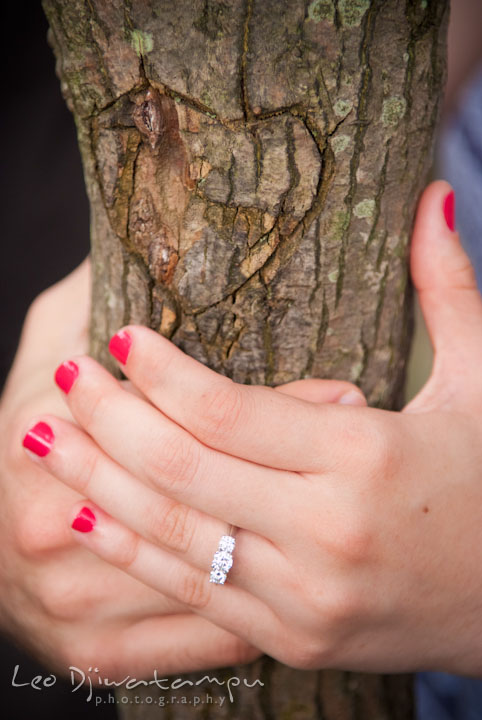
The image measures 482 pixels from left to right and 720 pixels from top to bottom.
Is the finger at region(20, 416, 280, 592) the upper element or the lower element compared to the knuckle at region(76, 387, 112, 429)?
lower

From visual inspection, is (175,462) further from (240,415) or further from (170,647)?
(170,647)

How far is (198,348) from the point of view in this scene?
35.3 inches

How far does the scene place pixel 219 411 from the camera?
28.9 inches

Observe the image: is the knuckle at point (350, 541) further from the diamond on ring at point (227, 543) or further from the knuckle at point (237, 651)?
the knuckle at point (237, 651)

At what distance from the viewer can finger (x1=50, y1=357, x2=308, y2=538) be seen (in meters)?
0.74

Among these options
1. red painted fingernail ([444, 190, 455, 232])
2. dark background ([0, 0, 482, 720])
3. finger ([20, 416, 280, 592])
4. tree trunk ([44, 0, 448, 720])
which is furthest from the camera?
Result: dark background ([0, 0, 482, 720])

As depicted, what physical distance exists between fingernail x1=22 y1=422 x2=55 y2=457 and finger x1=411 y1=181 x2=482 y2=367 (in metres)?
0.61

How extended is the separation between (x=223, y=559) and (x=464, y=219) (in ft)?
4.59

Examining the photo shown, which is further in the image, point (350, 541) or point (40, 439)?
point (40, 439)

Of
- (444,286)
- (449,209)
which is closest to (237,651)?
(444,286)

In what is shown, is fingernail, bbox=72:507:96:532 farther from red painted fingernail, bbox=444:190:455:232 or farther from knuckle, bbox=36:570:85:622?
red painted fingernail, bbox=444:190:455:232

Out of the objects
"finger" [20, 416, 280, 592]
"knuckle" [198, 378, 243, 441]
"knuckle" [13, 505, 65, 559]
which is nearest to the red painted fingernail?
"knuckle" [198, 378, 243, 441]

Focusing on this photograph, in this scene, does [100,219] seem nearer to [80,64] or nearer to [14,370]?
[80,64]

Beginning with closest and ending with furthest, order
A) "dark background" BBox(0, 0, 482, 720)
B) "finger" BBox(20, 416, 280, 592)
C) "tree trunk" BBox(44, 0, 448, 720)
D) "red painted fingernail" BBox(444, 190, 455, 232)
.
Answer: "tree trunk" BBox(44, 0, 448, 720)
"finger" BBox(20, 416, 280, 592)
"red painted fingernail" BBox(444, 190, 455, 232)
"dark background" BBox(0, 0, 482, 720)
